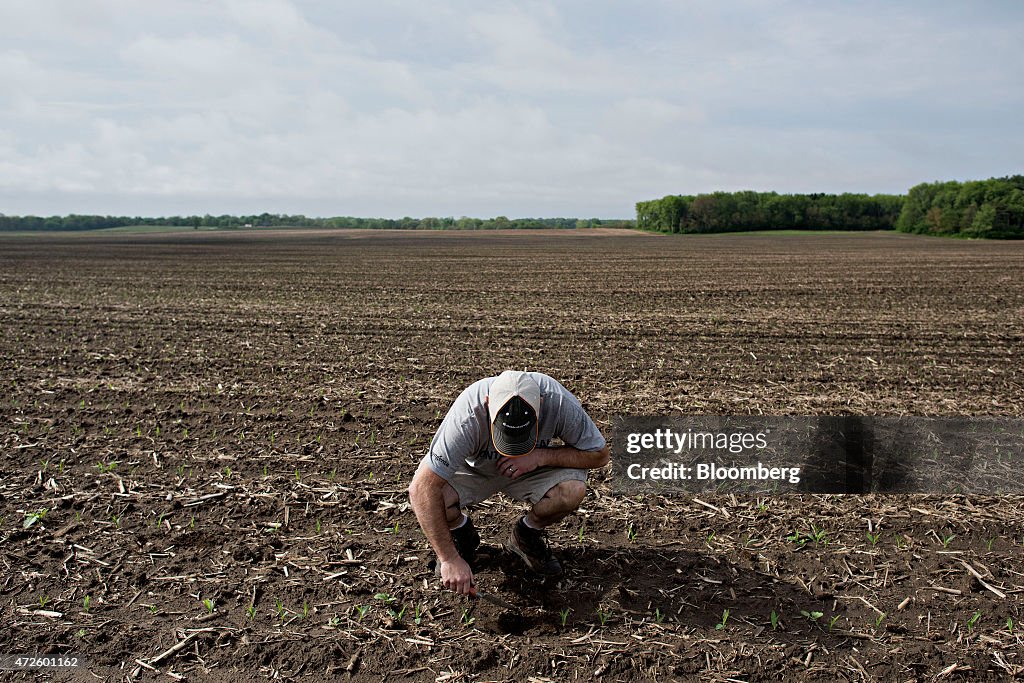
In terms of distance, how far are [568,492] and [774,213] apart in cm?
9835

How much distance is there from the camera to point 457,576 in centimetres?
367

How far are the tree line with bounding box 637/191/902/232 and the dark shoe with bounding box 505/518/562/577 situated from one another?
295 ft

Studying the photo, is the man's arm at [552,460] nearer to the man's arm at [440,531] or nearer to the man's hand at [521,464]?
the man's hand at [521,464]

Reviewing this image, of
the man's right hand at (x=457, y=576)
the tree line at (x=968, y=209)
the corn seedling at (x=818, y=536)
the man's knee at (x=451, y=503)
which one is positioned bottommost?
the corn seedling at (x=818, y=536)

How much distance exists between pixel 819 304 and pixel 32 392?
46.6 feet

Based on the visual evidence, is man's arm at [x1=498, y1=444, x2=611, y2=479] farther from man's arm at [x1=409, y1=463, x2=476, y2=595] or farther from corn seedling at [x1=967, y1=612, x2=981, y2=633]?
corn seedling at [x1=967, y1=612, x2=981, y2=633]

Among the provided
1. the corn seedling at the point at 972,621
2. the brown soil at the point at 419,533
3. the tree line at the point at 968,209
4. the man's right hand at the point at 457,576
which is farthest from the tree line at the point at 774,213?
the man's right hand at the point at 457,576

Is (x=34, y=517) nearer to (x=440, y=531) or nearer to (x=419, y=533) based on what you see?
(x=419, y=533)

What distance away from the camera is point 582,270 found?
81.9 ft

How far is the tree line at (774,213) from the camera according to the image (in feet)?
299

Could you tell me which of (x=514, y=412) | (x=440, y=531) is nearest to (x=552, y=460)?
(x=514, y=412)

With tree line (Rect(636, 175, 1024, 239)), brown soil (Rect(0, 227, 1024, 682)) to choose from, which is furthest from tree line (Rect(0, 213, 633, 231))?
brown soil (Rect(0, 227, 1024, 682))

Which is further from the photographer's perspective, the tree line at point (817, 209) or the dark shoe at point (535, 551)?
the tree line at point (817, 209)

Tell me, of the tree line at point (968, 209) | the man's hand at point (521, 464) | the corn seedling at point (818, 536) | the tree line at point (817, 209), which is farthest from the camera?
the tree line at point (817, 209)
